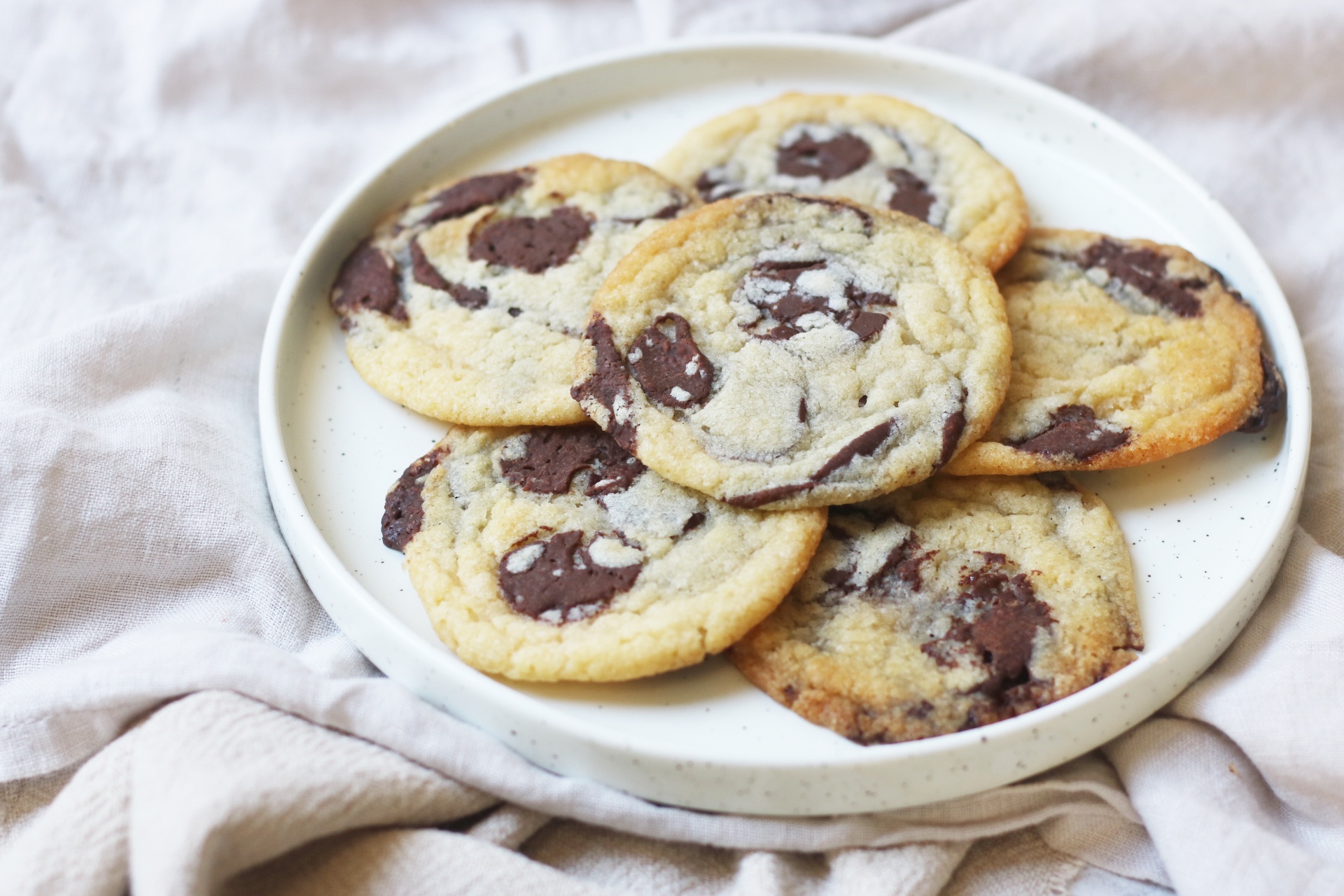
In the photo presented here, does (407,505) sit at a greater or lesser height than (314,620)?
greater

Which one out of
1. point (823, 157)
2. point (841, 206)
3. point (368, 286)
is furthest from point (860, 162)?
point (368, 286)

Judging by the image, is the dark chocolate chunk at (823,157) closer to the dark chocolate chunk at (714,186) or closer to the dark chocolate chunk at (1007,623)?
the dark chocolate chunk at (714,186)

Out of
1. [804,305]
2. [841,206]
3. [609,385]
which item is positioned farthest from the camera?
[841,206]

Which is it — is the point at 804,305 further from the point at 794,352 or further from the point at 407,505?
the point at 407,505

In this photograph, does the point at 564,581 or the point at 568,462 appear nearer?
the point at 564,581

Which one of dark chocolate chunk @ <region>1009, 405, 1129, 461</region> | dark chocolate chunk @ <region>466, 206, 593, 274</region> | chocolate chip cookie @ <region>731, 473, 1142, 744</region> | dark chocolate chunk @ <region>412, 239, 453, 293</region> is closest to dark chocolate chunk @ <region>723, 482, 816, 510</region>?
chocolate chip cookie @ <region>731, 473, 1142, 744</region>

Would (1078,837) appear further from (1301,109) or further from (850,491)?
(1301,109)
